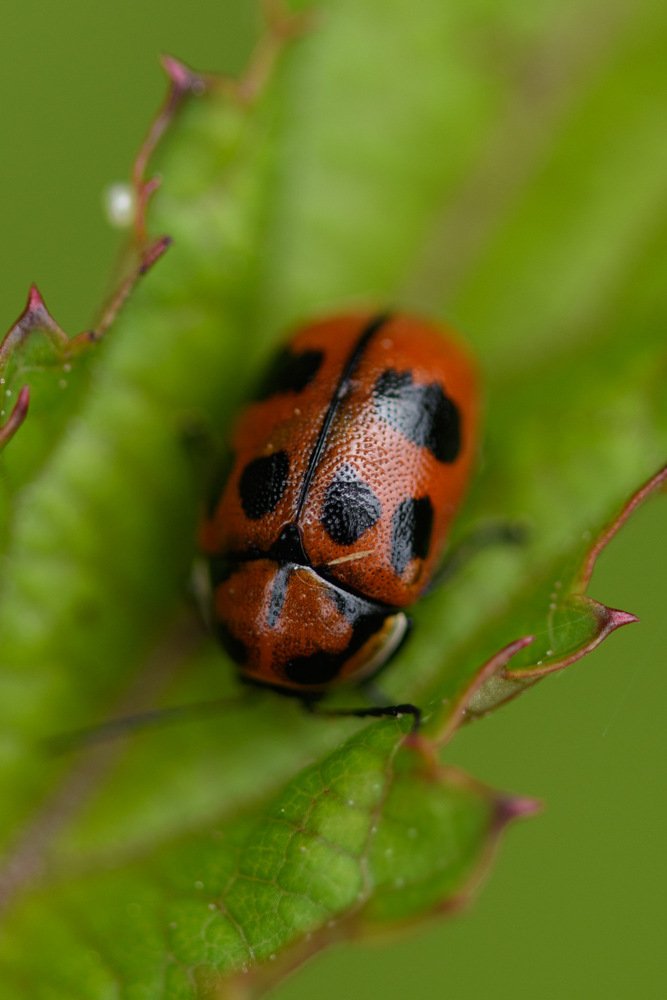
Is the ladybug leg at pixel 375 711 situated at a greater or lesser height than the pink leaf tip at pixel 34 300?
lesser

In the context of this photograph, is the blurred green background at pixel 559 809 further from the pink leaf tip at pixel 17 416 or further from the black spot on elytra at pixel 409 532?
the pink leaf tip at pixel 17 416

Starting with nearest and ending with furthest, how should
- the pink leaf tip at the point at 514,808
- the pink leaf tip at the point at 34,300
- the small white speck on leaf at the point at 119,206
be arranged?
the pink leaf tip at the point at 514,808, the pink leaf tip at the point at 34,300, the small white speck on leaf at the point at 119,206

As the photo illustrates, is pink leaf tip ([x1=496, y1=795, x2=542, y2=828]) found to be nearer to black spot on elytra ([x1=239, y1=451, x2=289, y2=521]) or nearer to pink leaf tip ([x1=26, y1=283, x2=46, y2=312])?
black spot on elytra ([x1=239, y1=451, x2=289, y2=521])

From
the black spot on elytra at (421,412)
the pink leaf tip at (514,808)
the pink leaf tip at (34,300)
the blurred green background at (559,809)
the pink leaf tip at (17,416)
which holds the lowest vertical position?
the blurred green background at (559,809)

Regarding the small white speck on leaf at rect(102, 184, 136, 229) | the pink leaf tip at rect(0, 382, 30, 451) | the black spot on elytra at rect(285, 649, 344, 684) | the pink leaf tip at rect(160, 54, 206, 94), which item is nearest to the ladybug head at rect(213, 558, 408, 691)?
the black spot on elytra at rect(285, 649, 344, 684)

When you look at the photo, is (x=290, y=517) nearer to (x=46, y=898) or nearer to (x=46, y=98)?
(x=46, y=898)

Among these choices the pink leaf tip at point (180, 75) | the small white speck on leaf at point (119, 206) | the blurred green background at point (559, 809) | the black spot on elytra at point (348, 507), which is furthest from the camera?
the blurred green background at point (559, 809)

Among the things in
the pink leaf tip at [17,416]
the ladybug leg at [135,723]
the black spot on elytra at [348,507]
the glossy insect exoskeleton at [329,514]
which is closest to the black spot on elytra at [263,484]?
the glossy insect exoskeleton at [329,514]
